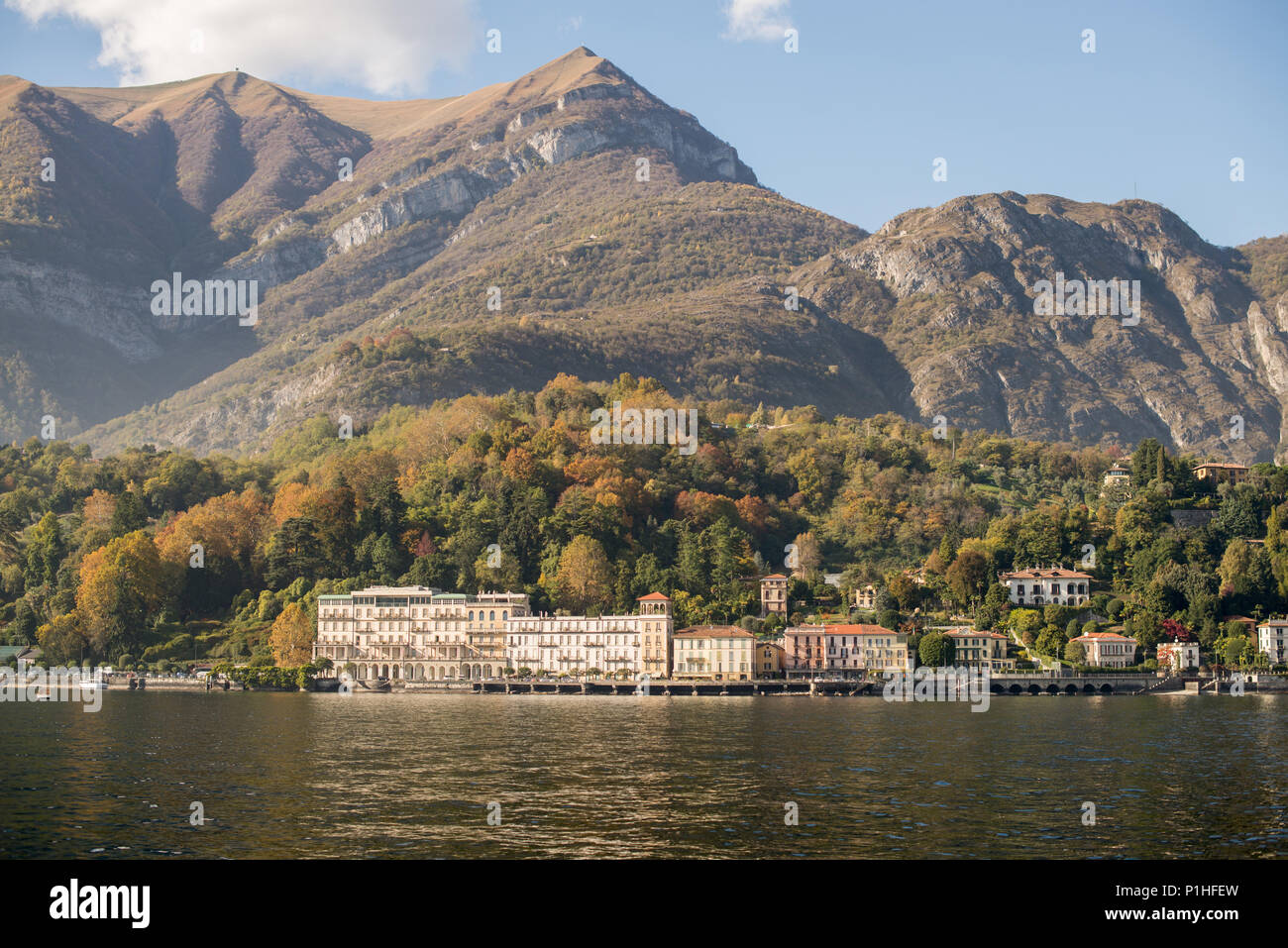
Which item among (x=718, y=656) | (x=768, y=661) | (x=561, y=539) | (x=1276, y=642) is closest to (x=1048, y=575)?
(x=1276, y=642)

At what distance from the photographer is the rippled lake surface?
141ft

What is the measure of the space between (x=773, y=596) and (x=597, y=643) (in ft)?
68.0

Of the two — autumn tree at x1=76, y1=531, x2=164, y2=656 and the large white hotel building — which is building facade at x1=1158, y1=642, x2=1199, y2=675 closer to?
the large white hotel building

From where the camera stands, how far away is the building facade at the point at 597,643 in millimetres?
138625

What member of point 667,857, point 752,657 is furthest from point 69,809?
point 752,657

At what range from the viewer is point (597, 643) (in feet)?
462

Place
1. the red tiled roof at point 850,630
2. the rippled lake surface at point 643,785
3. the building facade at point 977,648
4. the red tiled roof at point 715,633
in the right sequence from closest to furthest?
the rippled lake surface at point 643,785 → the building facade at point 977,648 → the red tiled roof at point 715,633 → the red tiled roof at point 850,630

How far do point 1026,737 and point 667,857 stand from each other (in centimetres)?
4150

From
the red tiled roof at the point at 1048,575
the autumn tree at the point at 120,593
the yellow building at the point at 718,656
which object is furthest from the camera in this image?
the red tiled roof at the point at 1048,575

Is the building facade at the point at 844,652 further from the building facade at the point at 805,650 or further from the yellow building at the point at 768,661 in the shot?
the yellow building at the point at 768,661

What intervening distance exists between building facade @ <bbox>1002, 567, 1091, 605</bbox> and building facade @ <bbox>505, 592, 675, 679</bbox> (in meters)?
37.0

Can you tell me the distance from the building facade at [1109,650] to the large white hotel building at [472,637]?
128ft

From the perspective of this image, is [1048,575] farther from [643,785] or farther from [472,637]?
[643,785]

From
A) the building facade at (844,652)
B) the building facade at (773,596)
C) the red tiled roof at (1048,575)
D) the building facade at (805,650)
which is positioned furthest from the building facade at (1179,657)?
the building facade at (773,596)
